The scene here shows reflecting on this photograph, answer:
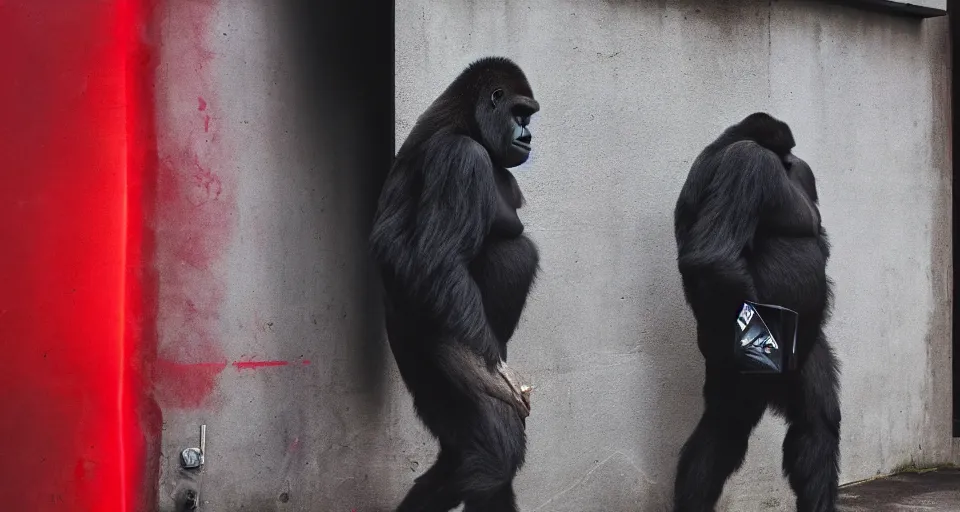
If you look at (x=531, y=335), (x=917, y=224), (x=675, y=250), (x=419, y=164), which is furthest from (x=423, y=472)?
(x=917, y=224)

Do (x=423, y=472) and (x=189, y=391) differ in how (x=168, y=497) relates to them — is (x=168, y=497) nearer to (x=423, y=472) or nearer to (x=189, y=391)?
(x=189, y=391)

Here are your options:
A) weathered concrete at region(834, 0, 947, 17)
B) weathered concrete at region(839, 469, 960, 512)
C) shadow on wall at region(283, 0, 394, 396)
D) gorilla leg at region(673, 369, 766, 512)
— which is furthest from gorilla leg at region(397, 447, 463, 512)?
weathered concrete at region(834, 0, 947, 17)

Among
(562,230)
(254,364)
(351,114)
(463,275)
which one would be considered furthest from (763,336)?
(254,364)

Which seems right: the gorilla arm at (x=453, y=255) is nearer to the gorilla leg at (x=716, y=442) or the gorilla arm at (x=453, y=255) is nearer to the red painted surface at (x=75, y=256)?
the red painted surface at (x=75, y=256)

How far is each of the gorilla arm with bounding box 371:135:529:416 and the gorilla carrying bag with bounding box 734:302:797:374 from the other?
1090mm

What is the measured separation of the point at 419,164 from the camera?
3840 millimetres

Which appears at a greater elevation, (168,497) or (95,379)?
(95,379)

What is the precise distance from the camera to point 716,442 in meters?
4.69

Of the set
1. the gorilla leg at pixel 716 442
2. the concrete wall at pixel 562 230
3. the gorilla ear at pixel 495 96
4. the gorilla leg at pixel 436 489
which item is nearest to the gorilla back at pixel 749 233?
the gorilla leg at pixel 716 442

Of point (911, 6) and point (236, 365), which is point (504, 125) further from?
point (911, 6)

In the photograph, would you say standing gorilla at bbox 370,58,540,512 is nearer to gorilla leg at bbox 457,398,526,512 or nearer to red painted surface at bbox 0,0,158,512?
gorilla leg at bbox 457,398,526,512

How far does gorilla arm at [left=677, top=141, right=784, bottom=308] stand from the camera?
14.3ft

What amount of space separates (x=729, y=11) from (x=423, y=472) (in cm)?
264

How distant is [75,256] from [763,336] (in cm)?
263
